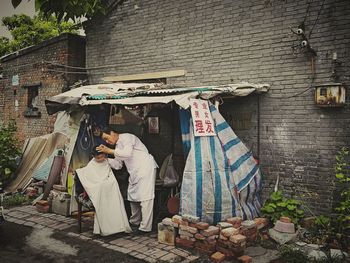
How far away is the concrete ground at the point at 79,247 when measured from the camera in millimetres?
5414

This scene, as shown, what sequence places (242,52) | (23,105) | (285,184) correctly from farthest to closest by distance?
(23,105) → (242,52) → (285,184)

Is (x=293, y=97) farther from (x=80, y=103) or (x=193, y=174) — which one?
(x=80, y=103)

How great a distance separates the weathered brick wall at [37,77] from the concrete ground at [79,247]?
461 cm

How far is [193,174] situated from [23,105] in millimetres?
7992

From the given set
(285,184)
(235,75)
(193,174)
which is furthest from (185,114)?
(285,184)

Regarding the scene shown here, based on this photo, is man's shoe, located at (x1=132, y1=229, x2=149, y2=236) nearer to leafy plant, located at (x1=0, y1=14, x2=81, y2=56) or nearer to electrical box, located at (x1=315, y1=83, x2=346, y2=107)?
electrical box, located at (x1=315, y1=83, x2=346, y2=107)

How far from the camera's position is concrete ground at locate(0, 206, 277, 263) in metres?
5.41

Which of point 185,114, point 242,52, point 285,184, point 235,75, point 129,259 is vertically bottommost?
point 129,259

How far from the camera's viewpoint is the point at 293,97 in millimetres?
6809

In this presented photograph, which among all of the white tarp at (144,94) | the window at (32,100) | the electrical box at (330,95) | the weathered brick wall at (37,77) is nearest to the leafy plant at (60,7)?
the white tarp at (144,94)

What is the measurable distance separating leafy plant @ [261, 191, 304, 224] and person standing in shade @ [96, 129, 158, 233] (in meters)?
2.25

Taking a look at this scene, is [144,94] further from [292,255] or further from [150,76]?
[292,255]

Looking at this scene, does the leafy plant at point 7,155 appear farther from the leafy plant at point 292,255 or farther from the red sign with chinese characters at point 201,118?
the leafy plant at point 292,255

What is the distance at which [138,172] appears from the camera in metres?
6.54
